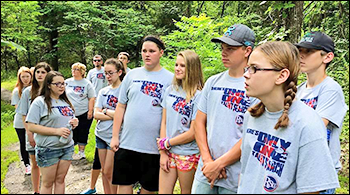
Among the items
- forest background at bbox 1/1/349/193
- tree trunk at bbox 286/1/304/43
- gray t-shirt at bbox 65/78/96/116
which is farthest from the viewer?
gray t-shirt at bbox 65/78/96/116

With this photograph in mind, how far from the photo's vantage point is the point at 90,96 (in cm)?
617

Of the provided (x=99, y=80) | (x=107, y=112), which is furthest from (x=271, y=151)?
(x=99, y=80)

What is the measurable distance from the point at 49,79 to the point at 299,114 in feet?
10.6

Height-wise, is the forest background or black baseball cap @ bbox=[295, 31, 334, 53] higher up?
the forest background

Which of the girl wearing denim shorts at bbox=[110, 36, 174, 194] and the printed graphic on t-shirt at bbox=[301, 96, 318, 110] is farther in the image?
the girl wearing denim shorts at bbox=[110, 36, 174, 194]

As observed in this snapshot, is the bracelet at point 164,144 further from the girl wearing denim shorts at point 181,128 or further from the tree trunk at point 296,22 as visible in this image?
the tree trunk at point 296,22

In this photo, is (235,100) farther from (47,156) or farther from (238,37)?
(47,156)

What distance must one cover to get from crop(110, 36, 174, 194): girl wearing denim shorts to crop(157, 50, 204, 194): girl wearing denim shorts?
0.18 metres

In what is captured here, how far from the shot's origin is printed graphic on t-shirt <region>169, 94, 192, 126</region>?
112 inches

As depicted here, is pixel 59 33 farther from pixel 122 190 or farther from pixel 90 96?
pixel 122 190

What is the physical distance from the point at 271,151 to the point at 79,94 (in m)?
5.24

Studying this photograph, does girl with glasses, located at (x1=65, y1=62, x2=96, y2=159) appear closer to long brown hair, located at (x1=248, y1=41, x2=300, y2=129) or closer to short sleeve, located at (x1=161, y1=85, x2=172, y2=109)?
short sleeve, located at (x1=161, y1=85, x2=172, y2=109)

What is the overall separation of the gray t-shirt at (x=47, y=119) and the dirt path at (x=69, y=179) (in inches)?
62.4

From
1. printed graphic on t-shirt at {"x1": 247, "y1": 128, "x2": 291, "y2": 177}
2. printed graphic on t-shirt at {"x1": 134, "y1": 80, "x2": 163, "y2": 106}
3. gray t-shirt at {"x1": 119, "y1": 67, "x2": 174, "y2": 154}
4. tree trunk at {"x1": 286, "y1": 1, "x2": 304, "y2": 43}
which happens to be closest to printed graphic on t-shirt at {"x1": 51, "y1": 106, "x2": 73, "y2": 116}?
gray t-shirt at {"x1": 119, "y1": 67, "x2": 174, "y2": 154}
